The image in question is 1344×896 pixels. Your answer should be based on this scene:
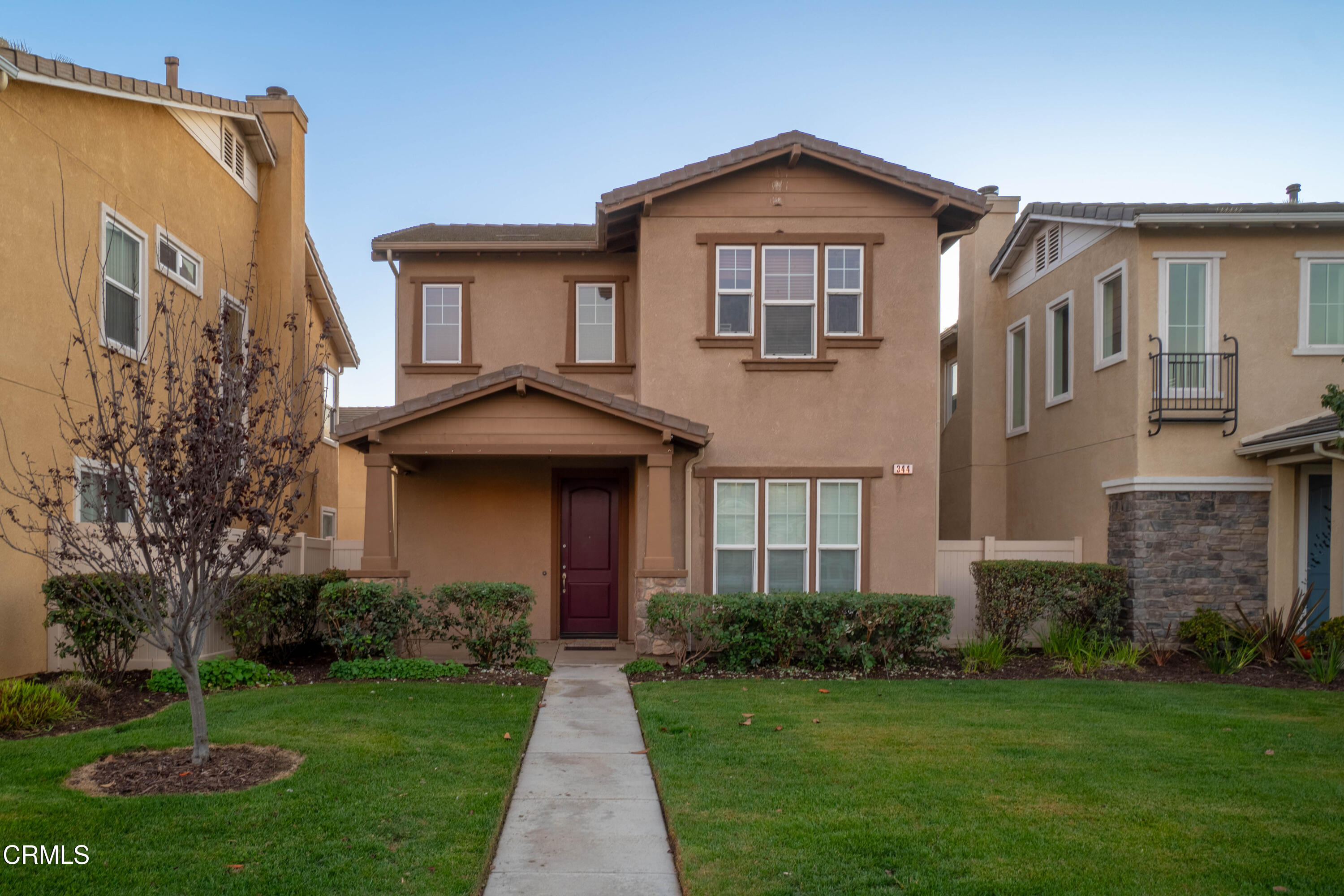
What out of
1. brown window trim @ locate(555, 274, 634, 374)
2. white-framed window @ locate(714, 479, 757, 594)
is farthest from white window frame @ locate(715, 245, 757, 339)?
white-framed window @ locate(714, 479, 757, 594)

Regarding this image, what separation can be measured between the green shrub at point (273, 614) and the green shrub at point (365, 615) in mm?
467

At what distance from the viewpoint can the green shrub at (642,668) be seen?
419 inches

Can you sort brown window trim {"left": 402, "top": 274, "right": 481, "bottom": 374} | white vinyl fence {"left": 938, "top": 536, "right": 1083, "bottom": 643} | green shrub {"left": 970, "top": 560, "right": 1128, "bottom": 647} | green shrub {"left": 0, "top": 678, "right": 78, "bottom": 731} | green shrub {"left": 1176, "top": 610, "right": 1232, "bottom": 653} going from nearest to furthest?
green shrub {"left": 0, "top": 678, "right": 78, "bottom": 731}, green shrub {"left": 1176, "top": 610, "right": 1232, "bottom": 653}, green shrub {"left": 970, "top": 560, "right": 1128, "bottom": 647}, white vinyl fence {"left": 938, "top": 536, "right": 1083, "bottom": 643}, brown window trim {"left": 402, "top": 274, "right": 481, "bottom": 374}

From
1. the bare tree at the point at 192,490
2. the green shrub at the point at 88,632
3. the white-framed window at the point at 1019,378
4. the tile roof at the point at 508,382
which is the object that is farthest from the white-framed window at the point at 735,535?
the green shrub at the point at 88,632

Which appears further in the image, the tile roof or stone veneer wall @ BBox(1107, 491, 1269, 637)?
stone veneer wall @ BBox(1107, 491, 1269, 637)

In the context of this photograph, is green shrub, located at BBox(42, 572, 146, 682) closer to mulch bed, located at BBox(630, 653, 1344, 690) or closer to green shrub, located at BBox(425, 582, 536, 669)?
green shrub, located at BBox(425, 582, 536, 669)

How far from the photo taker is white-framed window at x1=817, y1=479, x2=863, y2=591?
12695 millimetres

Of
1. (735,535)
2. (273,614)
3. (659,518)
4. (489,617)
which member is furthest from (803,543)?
(273,614)

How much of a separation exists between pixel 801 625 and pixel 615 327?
5893mm

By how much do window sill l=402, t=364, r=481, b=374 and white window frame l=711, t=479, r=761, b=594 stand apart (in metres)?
4.35

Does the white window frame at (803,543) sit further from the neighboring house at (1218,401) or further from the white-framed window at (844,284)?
the neighboring house at (1218,401)

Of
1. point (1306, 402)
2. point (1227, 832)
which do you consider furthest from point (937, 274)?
point (1227, 832)

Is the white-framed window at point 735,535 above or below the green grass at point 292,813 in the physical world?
above

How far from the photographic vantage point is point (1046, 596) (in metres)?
11.9
